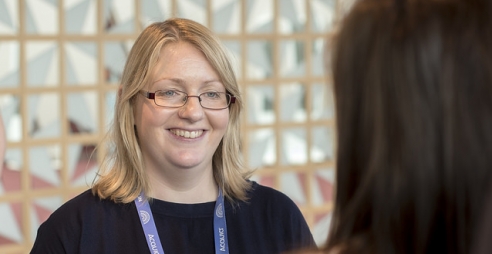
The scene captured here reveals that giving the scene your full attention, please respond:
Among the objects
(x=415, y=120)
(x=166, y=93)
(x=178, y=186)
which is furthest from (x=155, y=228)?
(x=415, y=120)

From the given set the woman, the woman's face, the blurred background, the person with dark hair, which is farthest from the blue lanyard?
the blurred background

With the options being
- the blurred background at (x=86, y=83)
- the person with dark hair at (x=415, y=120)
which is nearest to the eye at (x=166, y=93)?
the person with dark hair at (x=415, y=120)

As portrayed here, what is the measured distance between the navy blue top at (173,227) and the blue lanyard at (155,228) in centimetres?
2

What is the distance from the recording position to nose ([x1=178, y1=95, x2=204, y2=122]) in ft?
7.27

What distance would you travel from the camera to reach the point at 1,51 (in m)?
3.97

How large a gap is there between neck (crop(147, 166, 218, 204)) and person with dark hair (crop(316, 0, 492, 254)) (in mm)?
1289

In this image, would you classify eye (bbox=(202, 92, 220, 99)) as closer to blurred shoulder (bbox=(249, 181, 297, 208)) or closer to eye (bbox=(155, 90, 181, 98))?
eye (bbox=(155, 90, 181, 98))

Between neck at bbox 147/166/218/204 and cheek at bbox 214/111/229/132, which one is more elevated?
cheek at bbox 214/111/229/132

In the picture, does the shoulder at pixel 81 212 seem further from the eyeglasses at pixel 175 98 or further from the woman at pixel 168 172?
the eyeglasses at pixel 175 98

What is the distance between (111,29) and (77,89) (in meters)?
0.41

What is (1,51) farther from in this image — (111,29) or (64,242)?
(64,242)

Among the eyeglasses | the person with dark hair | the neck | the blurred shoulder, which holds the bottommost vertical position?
the blurred shoulder

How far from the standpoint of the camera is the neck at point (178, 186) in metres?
2.29

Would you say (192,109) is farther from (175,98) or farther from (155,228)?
(155,228)
